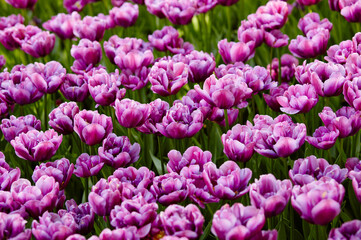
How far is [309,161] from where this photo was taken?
72.9 inches

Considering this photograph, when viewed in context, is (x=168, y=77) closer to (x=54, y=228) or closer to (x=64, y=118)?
(x=64, y=118)

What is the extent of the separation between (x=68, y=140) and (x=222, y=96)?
969 mm

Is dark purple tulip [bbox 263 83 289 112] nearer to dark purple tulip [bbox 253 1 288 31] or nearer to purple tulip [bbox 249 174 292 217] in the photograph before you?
dark purple tulip [bbox 253 1 288 31]

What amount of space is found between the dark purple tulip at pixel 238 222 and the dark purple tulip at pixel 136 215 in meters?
0.21

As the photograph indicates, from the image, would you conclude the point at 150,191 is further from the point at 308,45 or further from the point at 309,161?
the point at 308,45

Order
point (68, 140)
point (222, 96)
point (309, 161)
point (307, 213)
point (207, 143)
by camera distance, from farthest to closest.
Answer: point (68, 140), point (207, 143), point (222, 96), point (309, 161), point (307, 213)

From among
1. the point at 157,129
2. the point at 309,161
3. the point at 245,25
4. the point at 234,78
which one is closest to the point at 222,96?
the point at 234,78

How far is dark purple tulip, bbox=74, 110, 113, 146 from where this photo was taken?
2121 mm

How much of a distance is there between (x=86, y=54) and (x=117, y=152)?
82cm

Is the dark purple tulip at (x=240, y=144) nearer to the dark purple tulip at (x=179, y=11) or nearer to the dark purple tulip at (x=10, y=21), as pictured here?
the dark purple tulip at (x=179, y=11)

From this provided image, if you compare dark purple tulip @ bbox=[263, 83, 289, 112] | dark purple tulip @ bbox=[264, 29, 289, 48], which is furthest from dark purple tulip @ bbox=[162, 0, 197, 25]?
dark purple tulip @ bbox=[263, 83, 289, 112]

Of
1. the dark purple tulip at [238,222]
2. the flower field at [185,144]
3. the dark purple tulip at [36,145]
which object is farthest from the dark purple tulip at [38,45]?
the dark purple tulip at [238,222]

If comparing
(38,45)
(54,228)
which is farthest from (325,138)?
(38,45)

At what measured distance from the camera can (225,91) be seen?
6.89ft
